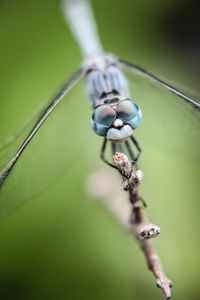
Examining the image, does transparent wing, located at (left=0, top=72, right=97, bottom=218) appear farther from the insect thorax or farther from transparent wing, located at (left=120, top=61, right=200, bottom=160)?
transparent wing, located at (left=120, top=61, right=200, bottom=160)

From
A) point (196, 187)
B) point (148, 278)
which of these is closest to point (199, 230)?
point (196, 187)

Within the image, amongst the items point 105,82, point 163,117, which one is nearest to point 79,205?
point 163,117

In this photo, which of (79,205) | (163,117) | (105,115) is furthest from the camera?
(79,205)

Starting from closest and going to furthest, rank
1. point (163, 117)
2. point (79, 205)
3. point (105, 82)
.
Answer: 1. point (105, 82)
2. point (163, 117)
3. point (79, 205)

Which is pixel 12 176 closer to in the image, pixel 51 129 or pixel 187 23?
pixel 51 129

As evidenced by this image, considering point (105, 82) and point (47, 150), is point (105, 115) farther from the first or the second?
point (47, 150)

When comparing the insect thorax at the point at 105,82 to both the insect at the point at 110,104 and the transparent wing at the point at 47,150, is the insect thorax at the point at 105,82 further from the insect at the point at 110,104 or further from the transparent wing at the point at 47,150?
the transparent wing at the point at 47,150

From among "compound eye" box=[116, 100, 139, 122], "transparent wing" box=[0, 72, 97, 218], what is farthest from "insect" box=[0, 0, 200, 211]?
"transparent wing" box=[0, 72, 97, 218]
